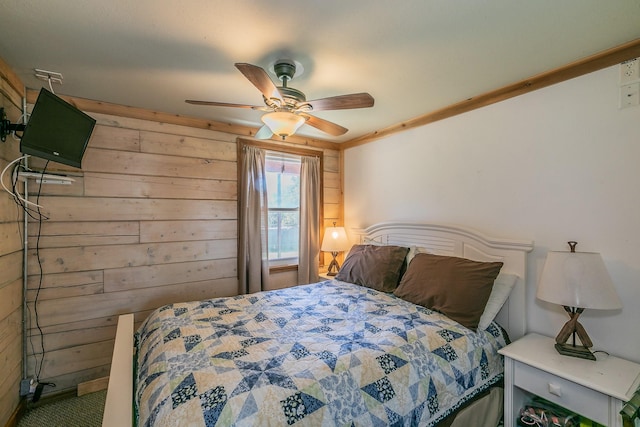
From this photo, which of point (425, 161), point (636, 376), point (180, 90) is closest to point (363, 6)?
point (180, 90)

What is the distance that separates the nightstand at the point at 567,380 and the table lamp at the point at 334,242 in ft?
6.28

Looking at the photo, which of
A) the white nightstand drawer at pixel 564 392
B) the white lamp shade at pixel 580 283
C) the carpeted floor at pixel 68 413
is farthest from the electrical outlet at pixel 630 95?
the carpeted floor at pixel 68 413

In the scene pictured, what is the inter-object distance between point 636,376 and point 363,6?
2249mm

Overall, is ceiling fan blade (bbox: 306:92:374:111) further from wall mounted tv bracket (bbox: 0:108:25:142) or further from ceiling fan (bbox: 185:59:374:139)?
wall mounted tv bracket (bbox: 0:108:25:142)

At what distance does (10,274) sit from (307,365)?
83.7 inches

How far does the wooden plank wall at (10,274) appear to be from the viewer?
5.97 feet

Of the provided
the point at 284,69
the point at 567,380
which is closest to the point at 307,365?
the point at 567,380

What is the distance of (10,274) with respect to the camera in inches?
76.0

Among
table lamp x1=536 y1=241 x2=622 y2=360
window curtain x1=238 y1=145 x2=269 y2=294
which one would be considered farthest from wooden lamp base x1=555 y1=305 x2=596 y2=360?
window curtain x1=238 y1=145 x2=269 y2=294

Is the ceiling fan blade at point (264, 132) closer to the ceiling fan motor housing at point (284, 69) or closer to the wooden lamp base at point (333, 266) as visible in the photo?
the ceiling fan motor housing at point (284, 69)

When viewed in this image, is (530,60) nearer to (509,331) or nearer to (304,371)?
(509,331)

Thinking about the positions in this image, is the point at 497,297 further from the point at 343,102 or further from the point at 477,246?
the point at 343,102

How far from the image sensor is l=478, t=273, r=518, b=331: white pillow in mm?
1881

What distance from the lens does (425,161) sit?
112 inches
